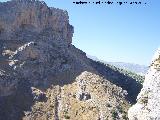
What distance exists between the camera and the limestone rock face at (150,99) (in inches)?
1382

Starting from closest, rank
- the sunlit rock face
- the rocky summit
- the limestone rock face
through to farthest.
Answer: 1. the limestone rock face
2. the rocky summit
3. the sunlit rock face

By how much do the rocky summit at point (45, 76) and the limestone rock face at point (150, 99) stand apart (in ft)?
247

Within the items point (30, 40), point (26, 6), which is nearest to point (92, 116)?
point (30, 40)

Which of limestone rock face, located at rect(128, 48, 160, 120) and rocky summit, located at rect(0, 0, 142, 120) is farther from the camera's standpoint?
rocky summit, located at rect(0, 0, 142, 120)

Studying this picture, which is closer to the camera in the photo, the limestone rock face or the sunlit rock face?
the limestone rock face

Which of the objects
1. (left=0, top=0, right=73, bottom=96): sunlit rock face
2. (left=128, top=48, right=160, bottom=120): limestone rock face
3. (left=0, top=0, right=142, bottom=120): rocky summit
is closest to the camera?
(left=128, top=48, right=160, bottom=120): limestone rock face

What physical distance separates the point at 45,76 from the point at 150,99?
10243 centimetres

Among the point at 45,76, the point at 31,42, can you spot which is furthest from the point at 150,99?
the point at 31,42

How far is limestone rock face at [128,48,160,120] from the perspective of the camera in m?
35.1

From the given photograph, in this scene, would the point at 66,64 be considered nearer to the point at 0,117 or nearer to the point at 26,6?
the point at 26,6

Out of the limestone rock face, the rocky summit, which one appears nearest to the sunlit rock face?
the rocky summit

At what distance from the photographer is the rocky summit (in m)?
119

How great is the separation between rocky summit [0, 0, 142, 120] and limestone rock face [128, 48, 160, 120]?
247 feet

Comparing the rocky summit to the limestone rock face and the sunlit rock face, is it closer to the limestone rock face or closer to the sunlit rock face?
the sunlit rock face
